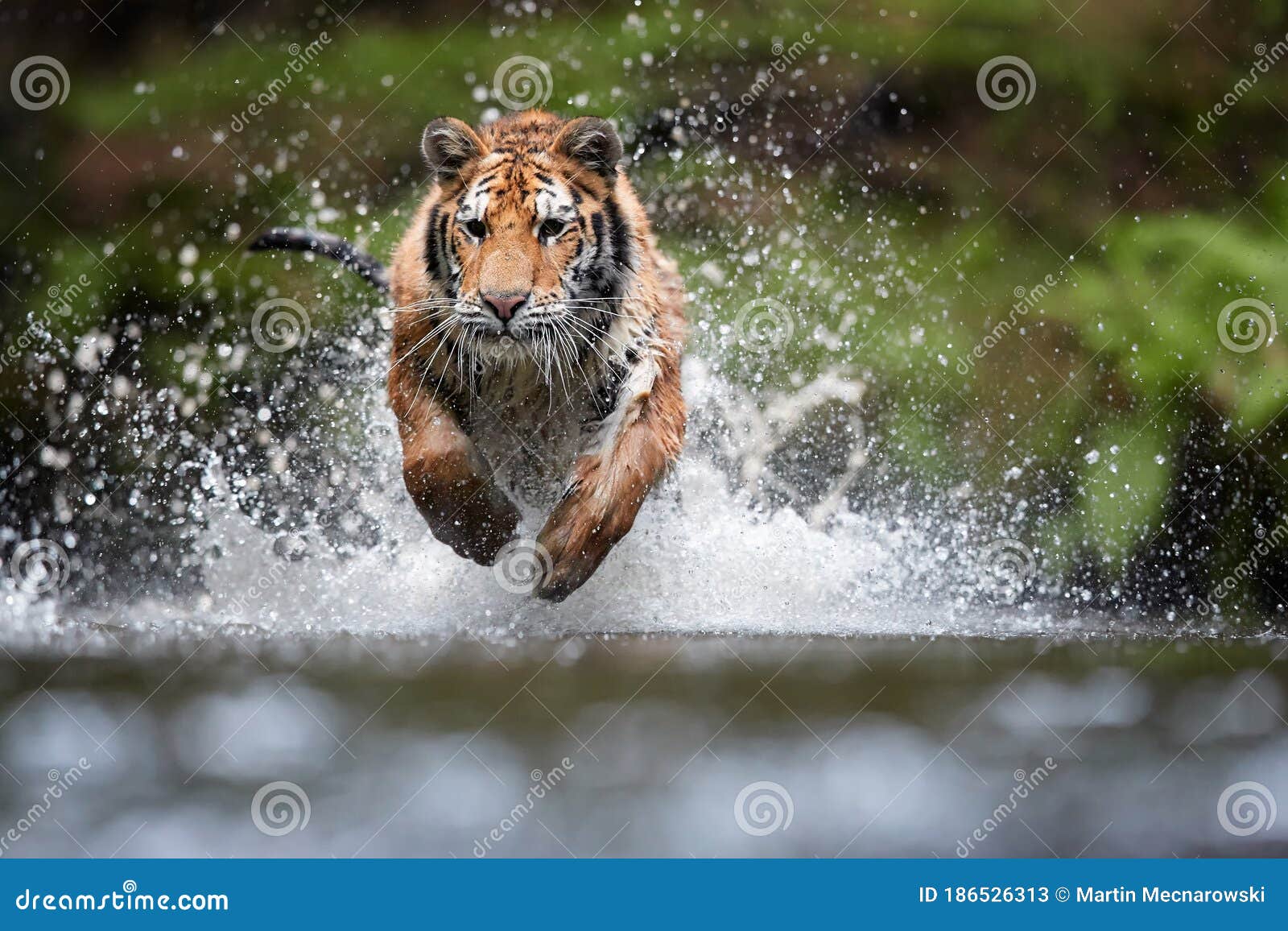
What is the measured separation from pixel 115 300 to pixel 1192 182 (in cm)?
546

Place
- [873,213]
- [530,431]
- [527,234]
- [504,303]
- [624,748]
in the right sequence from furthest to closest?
[873,213] → [530,431] → [527,234] → [504,303] → [624,748]

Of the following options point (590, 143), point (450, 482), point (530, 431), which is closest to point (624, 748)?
point (450, 482)

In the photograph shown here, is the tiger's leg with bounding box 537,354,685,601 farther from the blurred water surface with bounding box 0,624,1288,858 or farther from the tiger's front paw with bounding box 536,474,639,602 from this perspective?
the blurred water surface with bounding box 0,624,1288,858

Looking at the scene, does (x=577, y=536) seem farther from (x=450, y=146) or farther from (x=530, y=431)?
(x=450, y=146)

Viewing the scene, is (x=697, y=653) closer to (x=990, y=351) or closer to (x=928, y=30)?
(x=990, y=351)

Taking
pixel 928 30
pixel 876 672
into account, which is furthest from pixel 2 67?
pixel 876 672

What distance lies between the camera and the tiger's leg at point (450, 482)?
4.30m

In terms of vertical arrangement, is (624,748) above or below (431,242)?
below

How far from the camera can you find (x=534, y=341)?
417 centimetres

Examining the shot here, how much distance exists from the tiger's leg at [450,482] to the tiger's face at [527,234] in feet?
0.86

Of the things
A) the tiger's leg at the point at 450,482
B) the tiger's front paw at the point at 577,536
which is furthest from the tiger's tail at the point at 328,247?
the tiger's front paw at the point at 577,536

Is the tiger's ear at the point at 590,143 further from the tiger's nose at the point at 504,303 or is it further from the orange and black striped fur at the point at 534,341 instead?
the tiger's nose at the point at 504,303

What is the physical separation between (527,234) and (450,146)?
425 millimetres

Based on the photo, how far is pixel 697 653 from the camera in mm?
4215
